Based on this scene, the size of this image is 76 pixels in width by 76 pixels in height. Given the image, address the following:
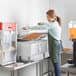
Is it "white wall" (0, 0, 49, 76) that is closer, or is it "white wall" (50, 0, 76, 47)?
"white wall" (0, 0, 49, 76)

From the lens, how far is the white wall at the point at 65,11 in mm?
4578

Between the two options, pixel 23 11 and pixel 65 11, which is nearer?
pixel 23 11

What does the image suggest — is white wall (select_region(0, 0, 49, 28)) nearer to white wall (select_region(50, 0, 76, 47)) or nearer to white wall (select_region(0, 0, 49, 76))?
white wall (select_region(0, 0, 49, 76))

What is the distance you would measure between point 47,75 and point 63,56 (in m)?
0.52

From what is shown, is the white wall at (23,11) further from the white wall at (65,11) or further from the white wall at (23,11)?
the white wall at (65,11)

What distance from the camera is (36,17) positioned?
4090 millimetres

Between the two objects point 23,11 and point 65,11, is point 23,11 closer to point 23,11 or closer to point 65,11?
point 23,11

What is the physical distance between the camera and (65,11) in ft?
15.2

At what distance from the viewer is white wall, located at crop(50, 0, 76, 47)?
458 centimetres

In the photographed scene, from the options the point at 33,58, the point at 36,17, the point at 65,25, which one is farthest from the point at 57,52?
the point at 65,25

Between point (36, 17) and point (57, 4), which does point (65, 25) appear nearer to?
point (57, 4)

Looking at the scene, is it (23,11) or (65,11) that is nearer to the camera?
(23,11)

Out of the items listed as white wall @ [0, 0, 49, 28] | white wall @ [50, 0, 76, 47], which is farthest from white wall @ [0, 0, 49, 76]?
white wall @ [50, 0, 76, 47]

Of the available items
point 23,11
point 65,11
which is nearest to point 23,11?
point 23,11
